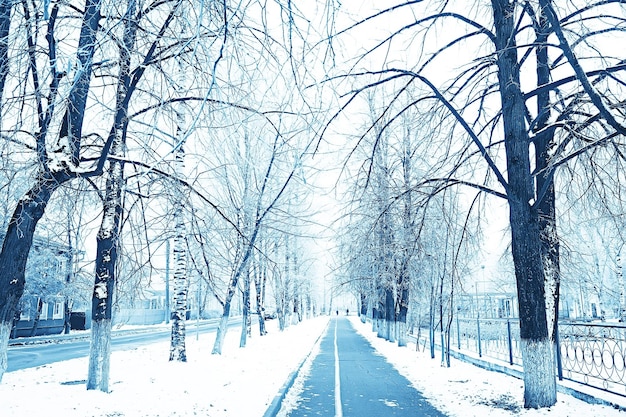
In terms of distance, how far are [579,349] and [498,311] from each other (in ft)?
87.6

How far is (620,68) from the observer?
24.2ft

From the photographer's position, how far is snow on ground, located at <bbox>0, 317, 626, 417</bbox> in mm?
7897

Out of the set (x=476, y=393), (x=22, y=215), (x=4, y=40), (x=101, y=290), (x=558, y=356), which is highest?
(x=4, y=40)

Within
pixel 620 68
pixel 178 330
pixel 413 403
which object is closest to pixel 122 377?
pixel 178 330

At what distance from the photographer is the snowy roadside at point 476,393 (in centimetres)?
792

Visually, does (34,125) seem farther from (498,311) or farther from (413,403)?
(498,311)

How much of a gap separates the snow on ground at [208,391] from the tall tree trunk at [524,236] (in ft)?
1.78

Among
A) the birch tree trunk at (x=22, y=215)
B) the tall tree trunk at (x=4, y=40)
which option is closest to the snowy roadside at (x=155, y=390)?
the birch tree trunk at (x=22, y=215)

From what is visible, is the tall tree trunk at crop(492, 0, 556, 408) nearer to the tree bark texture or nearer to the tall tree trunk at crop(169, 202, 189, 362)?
the tree bark texture

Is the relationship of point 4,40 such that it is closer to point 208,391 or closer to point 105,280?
point 105,280

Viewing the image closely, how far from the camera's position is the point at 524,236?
851 centimetres

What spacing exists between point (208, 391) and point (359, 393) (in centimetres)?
343

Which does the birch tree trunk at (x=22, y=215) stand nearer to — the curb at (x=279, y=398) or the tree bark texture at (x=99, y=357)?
the tree bark texture at (x=99, y=357)

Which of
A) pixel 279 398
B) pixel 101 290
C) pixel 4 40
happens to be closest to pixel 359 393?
pixel 279 398
